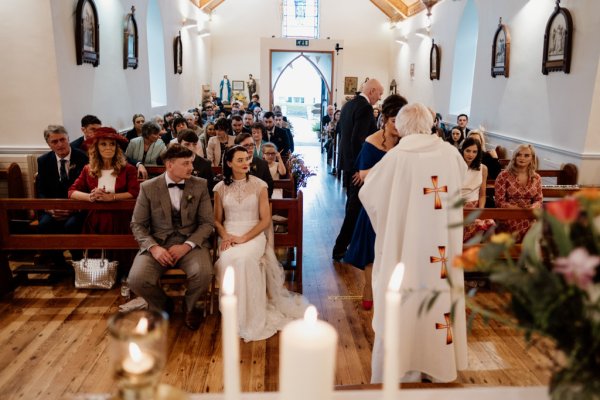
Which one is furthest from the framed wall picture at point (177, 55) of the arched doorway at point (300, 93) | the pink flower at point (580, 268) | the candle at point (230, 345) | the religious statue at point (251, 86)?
the pink flower at point (580, 268)

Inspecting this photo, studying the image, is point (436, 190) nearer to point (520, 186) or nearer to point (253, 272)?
point (253, 272)

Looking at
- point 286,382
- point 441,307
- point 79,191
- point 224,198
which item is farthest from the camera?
point 79,191

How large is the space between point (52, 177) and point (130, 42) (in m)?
3.77

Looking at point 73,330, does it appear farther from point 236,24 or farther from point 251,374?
point 236,24

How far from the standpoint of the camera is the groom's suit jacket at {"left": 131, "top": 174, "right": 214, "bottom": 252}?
11.9 feet

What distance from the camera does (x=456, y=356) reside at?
2.80m

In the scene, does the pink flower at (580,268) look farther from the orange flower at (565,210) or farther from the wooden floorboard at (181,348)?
the wooden floorboard at (181,348)

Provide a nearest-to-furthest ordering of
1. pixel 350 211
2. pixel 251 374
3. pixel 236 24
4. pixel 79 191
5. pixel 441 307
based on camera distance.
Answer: pixel 441 307 < pixel 251 374 < pixel 79 191 < pixel 350 211 < pixel 236 24

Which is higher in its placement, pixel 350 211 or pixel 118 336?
pixel 118 336

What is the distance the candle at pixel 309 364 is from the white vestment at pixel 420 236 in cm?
190

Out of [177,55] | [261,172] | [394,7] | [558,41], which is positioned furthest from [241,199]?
[394,7]

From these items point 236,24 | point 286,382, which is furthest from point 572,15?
point 236,24

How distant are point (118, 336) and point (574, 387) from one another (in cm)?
72

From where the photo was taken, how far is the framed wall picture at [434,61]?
1078cm
